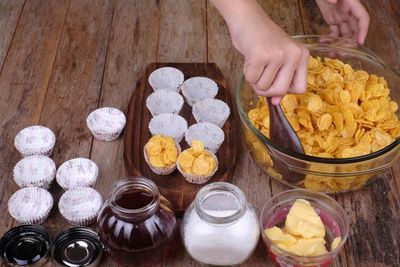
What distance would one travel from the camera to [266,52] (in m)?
0.96

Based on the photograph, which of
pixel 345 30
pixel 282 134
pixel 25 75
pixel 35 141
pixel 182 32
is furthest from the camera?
pixel 182 32

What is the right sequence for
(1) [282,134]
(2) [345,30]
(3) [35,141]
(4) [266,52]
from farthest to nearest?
(2) [345,30] → (3) [35,141] → (1) [282,134] → (4) [266,52]

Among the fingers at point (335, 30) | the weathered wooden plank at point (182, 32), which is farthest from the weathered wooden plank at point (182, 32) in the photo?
the fingers at point (335, 30)

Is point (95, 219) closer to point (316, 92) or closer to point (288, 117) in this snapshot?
point (288, 117)

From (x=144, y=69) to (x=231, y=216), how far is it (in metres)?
0.66

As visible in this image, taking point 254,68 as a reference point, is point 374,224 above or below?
below

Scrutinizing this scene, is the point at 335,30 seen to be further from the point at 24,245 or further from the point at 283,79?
the point at 24,245

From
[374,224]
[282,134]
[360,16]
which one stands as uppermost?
[360,16]

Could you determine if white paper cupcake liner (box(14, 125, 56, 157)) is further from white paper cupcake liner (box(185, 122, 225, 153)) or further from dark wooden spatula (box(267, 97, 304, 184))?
dark wooden spatula (box(267, 97, 304, 184))

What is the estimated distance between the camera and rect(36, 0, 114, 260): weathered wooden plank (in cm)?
125

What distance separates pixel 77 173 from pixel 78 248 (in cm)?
20

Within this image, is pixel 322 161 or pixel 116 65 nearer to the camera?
pixel 322 161

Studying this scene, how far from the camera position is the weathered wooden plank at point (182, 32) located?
1.53m

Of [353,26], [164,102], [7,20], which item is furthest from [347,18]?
[7,20]
